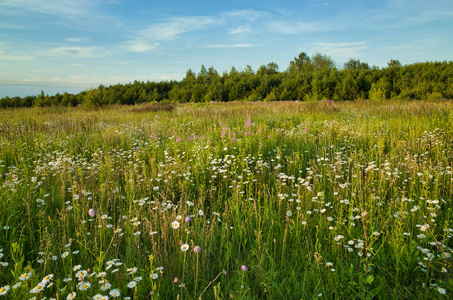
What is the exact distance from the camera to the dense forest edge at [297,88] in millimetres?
28828

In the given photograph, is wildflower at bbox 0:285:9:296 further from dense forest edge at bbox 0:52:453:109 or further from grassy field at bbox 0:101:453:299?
dense forest edge at bbox 0:52:453:109

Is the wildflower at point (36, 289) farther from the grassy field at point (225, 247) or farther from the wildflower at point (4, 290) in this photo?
the wildflower at point (4, 290)

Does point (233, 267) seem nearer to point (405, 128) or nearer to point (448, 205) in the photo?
point (448, 205)

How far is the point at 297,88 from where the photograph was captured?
36750mm

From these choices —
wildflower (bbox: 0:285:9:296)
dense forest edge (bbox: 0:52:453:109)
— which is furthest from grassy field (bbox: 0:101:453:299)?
dense forest edge (bbox: 0:52:453:109)

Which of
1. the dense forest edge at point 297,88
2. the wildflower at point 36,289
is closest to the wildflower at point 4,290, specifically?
the wildflower at point 36,289

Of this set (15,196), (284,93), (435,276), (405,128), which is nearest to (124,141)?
(15,196)

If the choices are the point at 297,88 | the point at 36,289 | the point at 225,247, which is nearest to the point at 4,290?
the point at 36,289

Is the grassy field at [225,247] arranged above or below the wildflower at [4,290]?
below

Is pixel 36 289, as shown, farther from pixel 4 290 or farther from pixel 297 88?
pixel 297 88

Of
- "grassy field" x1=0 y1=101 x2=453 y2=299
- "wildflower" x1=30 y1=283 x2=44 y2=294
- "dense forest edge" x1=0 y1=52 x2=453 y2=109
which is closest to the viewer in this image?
"wildflower" x1=30 y1=283 x2=44 y2=294

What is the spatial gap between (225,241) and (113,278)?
112 cm

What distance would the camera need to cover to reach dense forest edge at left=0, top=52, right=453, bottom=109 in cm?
2883

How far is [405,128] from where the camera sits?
7637mm
